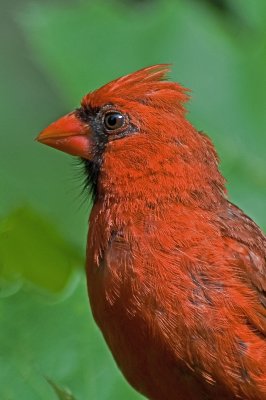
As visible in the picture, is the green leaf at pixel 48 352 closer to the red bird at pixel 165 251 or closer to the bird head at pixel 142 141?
the red bird at pixel 165 251

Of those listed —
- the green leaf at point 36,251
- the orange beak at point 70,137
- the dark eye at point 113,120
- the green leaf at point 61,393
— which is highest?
the dark eye at point 113,120

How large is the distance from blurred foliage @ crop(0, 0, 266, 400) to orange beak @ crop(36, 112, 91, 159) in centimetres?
12

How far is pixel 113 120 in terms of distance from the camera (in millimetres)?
4863

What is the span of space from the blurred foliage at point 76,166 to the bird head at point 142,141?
22cm

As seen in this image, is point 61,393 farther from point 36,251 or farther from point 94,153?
point 94,153

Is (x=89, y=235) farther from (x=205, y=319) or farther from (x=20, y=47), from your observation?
(x=20, y=47)

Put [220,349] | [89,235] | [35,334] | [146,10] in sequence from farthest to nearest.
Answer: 1. [146,10]
2. [89,235]
3. [220,349]
4. [35,334]

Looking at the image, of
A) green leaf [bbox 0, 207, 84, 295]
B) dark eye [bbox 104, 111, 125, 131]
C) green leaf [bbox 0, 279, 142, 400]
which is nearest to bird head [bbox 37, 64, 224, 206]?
dark eye [bbox 104, 111, 125, 131]

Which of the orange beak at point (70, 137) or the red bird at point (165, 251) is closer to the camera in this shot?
the red bird at point (165, 251)

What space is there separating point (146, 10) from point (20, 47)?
376 centimetres

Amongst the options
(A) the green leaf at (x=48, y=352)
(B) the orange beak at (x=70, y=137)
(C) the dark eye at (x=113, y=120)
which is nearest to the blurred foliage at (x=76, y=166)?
(A) the green leaf at (x=48, y=352)

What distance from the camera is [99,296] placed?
4.46m

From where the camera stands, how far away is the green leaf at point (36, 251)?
3914mm

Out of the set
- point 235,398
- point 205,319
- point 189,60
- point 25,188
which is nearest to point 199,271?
point 205,319
